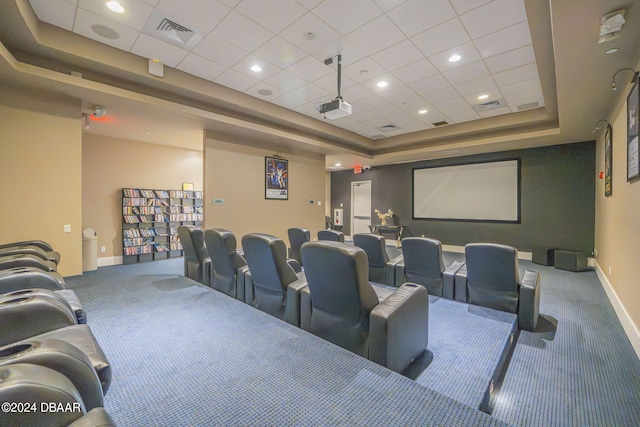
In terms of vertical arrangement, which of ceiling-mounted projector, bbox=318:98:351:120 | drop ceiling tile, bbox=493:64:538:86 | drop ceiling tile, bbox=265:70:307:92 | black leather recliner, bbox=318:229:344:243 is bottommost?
black leather recliner, bbox=318:229:344:243

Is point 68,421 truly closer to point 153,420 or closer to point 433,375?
point 153,420

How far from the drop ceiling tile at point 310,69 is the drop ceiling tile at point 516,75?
270 cm

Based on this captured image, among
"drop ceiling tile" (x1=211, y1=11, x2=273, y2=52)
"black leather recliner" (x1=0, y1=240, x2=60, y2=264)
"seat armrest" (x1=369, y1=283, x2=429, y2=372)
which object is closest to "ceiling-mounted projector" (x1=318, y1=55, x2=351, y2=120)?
"drop ceiling tile" (x1=211, y1=11, x2=273, y2=52)

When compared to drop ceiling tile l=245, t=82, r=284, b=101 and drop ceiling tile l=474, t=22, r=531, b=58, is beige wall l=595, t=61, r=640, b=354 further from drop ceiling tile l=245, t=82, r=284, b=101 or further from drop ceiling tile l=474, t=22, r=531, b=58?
drop ceiling tile l=245, t=82, r=284, b=101

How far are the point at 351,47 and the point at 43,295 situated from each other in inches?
155

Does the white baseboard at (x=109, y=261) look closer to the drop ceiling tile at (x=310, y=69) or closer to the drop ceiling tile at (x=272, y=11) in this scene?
the drop ceiling tile at (x=310, y=69)

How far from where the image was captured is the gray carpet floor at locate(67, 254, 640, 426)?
1440 millimetres

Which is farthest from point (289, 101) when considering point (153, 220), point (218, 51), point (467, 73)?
point (153, 220)

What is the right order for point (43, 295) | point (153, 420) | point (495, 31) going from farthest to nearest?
point (495, 31) → point (43, 295) → point (153, 420)

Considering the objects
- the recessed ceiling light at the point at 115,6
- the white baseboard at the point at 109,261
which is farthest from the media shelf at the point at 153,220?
the recessed ceiling light at the point at 115,6

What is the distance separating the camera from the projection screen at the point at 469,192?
771cm

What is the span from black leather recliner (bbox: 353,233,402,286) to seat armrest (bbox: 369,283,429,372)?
1.93m

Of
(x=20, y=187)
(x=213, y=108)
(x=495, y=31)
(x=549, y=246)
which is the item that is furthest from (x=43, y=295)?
(x=549, y=246)

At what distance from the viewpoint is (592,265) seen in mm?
6422
